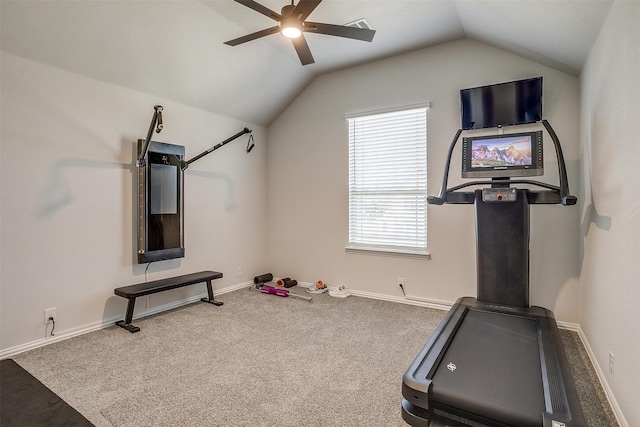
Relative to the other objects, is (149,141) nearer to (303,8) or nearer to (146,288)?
(146,288)

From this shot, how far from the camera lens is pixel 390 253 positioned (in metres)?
4.14

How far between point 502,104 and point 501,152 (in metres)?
0.84

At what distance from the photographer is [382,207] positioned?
427cm

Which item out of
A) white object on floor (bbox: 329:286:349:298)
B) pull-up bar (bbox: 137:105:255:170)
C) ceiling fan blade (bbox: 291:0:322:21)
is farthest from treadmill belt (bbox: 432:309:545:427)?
pull-up bar (bbox: 137:105:255:170)

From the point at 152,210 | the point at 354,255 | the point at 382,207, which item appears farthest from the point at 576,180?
the point at 152,210

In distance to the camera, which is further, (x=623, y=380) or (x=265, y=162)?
(x=265, y=162)

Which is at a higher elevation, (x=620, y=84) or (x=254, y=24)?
(x=254, y=24)

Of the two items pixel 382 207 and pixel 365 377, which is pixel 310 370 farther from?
pixel 382 207

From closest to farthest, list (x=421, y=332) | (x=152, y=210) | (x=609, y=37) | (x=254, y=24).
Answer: (x=609, y=37) → (x=421, y=332) → (x=254, y=24) → (x=152, y=210)

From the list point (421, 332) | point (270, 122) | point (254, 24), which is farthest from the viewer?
point (270, 122)

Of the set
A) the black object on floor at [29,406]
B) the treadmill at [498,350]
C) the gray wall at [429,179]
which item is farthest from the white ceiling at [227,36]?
the black object on floor at [29,406]

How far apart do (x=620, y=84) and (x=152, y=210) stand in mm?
3992

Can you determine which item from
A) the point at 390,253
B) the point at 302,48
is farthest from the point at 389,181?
the point at 302,48

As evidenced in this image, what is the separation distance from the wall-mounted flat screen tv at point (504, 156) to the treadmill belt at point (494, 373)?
4.04 ft
